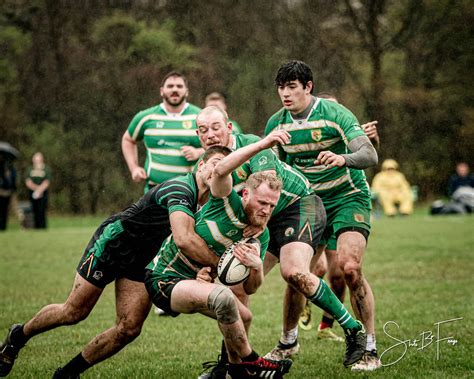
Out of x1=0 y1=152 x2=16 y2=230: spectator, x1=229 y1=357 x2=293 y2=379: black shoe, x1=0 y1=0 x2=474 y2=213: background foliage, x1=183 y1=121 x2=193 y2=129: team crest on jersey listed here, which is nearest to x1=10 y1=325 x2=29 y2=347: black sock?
x1=229 y1=357 x2=293 y2=379: black shoe

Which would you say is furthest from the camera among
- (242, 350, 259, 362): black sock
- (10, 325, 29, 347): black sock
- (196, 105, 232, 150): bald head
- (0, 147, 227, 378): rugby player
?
(10, 325, 29, 347): black sock

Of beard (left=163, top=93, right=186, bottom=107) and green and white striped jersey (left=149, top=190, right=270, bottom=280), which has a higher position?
beard (left=163, top=93, right=186, bottom=107)

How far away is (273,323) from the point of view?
823cm

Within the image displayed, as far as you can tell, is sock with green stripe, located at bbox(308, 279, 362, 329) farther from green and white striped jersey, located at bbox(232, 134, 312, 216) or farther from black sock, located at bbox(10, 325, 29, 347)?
black sock, located at bbox(10, 325, 29, 347)

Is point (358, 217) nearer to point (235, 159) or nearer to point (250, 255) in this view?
point (250, 255)

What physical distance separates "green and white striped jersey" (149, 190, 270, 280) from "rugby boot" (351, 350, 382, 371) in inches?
55.8

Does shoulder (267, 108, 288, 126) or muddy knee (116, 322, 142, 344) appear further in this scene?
shoulder (267, 108, 288, 126)

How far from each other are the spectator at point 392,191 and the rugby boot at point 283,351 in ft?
67.2

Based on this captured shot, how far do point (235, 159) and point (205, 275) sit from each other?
0.83 meters

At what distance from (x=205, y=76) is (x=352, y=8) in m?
7.76

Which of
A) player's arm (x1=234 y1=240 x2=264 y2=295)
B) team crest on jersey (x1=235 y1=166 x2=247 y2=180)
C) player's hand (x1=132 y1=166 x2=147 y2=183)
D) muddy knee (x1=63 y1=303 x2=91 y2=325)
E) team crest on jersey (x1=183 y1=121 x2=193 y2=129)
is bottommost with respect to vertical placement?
muddy knee (x1=63 y1=303 x2=91 y2=325)

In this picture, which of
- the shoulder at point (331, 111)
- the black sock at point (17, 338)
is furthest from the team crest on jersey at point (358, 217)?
the black sock at point (17, 338)

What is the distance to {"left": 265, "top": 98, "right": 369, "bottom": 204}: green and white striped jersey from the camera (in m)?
6.33

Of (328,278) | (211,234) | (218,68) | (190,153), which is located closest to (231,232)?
(211,234)
